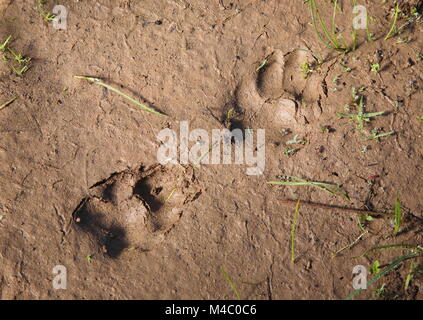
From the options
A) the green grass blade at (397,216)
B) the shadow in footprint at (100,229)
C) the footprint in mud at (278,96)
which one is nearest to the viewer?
the green grass blade at (397,216)

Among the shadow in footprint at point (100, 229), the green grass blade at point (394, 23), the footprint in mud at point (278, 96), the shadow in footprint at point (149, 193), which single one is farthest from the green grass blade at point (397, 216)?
the shadow in footprint at point (100, 229)

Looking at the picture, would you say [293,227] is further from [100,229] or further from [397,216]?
[100,229]

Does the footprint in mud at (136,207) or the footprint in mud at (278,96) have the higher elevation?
the footprint in mud at (278,96)

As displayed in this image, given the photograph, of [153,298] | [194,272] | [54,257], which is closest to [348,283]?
[194,272]

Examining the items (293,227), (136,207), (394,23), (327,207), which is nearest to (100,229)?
(136,207)

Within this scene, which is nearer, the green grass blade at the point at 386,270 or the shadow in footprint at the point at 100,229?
the green grass blade at the point at 386,270

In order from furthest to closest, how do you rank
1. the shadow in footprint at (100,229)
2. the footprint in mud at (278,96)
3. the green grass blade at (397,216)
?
the footprint in mud at (278,96), the shadow in footprint at (100,229), the green grass blade at (397,216)

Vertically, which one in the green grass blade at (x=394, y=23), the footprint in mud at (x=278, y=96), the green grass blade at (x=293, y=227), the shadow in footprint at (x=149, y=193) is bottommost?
the green grass blade at (x=293, y=227)

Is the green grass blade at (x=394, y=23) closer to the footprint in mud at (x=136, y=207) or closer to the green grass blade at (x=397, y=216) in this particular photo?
the green grass blade at (x=397, y=216)
